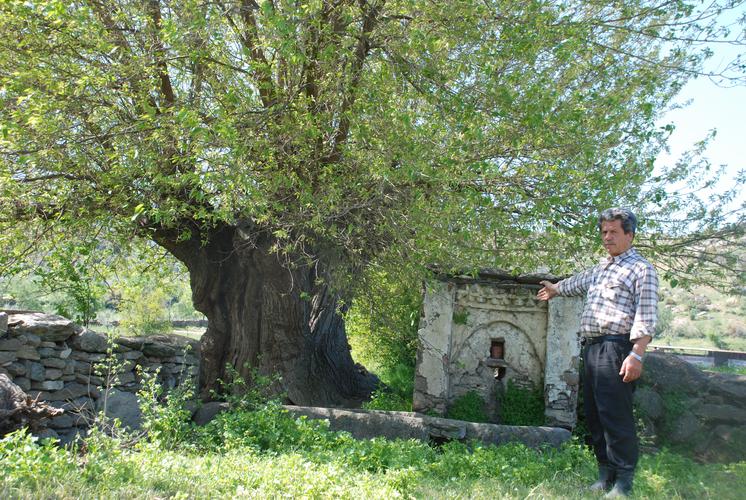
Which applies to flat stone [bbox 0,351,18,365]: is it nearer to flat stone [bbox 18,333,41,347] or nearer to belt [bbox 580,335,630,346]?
flat stone [bbox 18,333,41,347]

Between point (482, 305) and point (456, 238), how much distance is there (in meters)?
1.69

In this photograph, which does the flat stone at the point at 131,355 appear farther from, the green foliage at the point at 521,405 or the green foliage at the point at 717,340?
the green foliage at the point at 717,340

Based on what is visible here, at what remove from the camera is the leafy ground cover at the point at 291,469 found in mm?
3363

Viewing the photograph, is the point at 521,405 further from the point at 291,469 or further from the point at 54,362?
the point at 54,362

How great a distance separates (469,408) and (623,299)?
3967mm

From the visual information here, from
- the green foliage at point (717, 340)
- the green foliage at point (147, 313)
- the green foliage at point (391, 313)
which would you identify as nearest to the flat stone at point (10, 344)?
the green foliage at point (391, 313)

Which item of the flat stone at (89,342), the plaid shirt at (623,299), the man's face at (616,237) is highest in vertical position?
the man's face at (616,237)

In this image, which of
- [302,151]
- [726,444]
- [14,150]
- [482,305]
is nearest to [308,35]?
[302,151]

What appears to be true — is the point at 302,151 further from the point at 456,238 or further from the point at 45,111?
the point at 45,111

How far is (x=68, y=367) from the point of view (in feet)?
20.7

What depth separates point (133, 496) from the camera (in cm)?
321

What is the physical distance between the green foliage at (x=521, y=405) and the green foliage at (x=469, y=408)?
10.2 inches

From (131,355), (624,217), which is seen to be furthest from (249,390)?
(624,217)

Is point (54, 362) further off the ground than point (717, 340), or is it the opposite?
point (54, 362)
